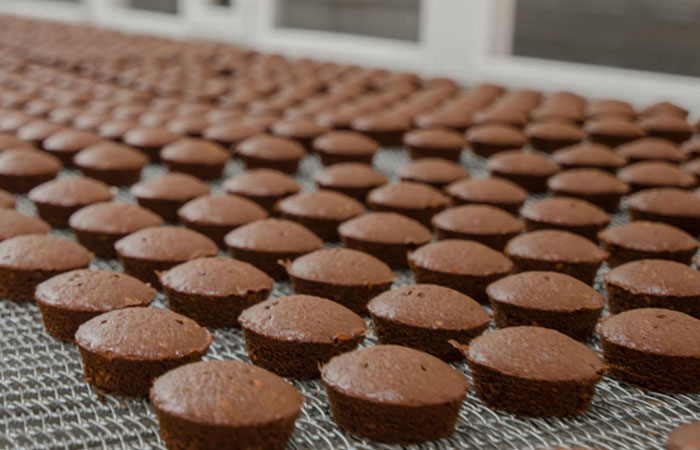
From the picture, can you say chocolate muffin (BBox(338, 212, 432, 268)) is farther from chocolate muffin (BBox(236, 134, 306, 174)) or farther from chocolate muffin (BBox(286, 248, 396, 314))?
chocolate muffin (BBox(236, 134, 306, 174))

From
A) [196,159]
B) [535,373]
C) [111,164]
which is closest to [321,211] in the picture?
[196,159]

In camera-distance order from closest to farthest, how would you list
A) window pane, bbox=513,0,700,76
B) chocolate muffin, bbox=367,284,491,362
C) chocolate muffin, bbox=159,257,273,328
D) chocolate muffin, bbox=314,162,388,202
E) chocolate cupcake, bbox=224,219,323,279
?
chocolate muffin, bbox=367,284,491,362
chocolate muffin, bbox=159,257,273,328
chocolate cupcake, bbox=224,219,323,279
chocolate muffin, bbox=314,162,388,202
window pane, bbox=513,0,700,76

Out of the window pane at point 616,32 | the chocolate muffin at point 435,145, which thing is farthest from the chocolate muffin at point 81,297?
the window pane at point 616,32

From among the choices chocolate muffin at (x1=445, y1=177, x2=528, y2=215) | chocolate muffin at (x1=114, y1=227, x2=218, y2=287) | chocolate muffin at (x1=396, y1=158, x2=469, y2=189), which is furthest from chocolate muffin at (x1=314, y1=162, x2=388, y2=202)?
chocolate muffin at (x1=114, y1=227, x2=218, y2=287)

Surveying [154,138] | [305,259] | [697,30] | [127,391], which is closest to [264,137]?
[154,138]

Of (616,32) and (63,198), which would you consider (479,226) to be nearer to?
(63,198)

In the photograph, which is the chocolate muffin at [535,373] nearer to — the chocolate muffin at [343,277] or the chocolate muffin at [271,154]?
the chocolate muffin at [343,277]
